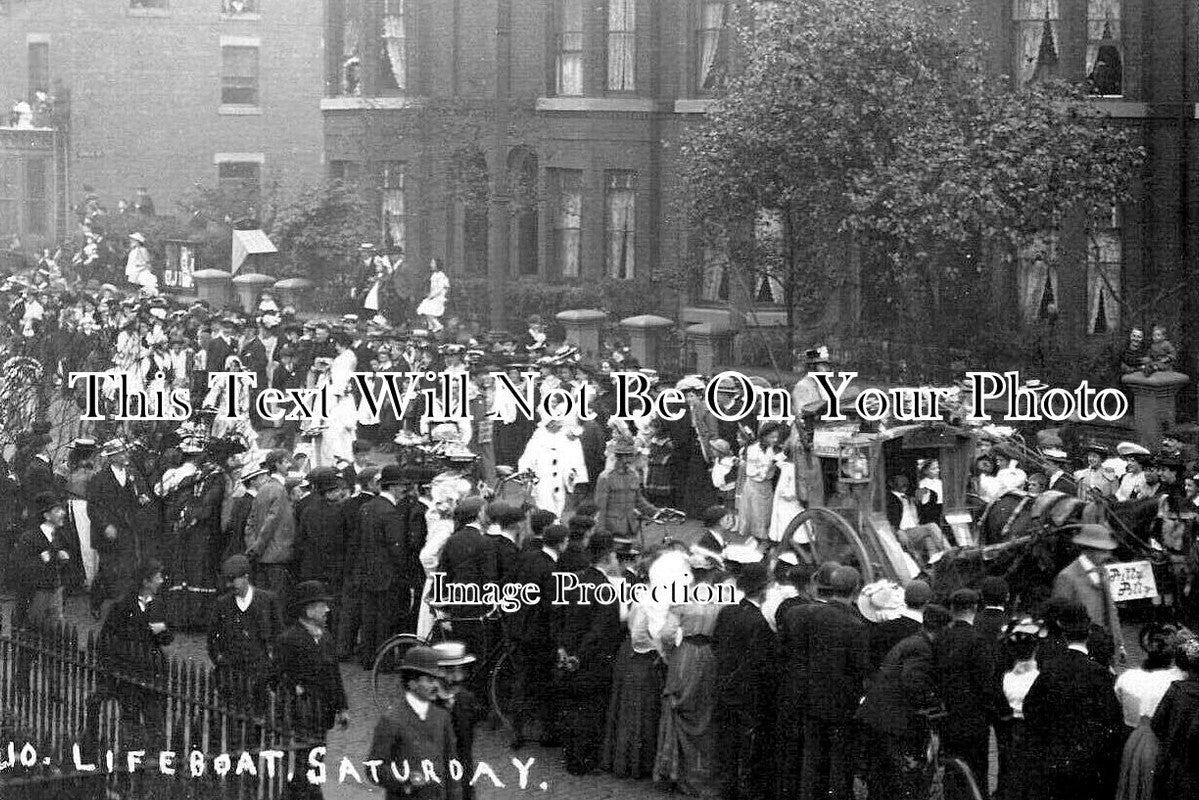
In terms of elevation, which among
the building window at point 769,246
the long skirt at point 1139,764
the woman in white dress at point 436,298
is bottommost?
the long skirt at point 1139,764

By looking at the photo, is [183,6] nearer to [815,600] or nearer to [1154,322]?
[1154,322]

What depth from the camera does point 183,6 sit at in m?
48.6

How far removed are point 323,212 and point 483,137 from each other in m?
3.21

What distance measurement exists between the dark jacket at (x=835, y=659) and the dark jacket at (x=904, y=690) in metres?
0.41

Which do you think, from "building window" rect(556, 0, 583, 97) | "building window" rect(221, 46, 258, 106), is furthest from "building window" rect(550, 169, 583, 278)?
"building window" rect(221, 46, 258, 106)

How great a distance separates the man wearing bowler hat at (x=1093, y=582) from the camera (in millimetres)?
12859

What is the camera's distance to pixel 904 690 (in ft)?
35.6

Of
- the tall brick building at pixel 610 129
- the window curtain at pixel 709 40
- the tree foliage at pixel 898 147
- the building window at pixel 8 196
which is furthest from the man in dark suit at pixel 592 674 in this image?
the building window at pixel 8 196

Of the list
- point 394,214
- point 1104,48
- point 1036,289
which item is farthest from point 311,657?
point 394,214

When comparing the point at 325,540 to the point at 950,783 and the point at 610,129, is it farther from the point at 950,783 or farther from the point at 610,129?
the point at 610,129

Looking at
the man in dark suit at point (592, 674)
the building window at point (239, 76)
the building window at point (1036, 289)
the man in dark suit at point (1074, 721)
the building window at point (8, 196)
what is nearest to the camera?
the man in dark suit at point (1074, 721)

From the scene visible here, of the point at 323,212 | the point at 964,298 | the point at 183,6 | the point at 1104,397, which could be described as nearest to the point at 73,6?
the point at 183,6

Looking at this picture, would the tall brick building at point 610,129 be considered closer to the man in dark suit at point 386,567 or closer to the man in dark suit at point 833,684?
the man in dark suit at point 386,567

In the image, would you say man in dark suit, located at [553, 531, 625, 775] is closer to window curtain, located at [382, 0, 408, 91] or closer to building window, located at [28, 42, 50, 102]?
window curtain, located at [382, 0, 408, 91]
